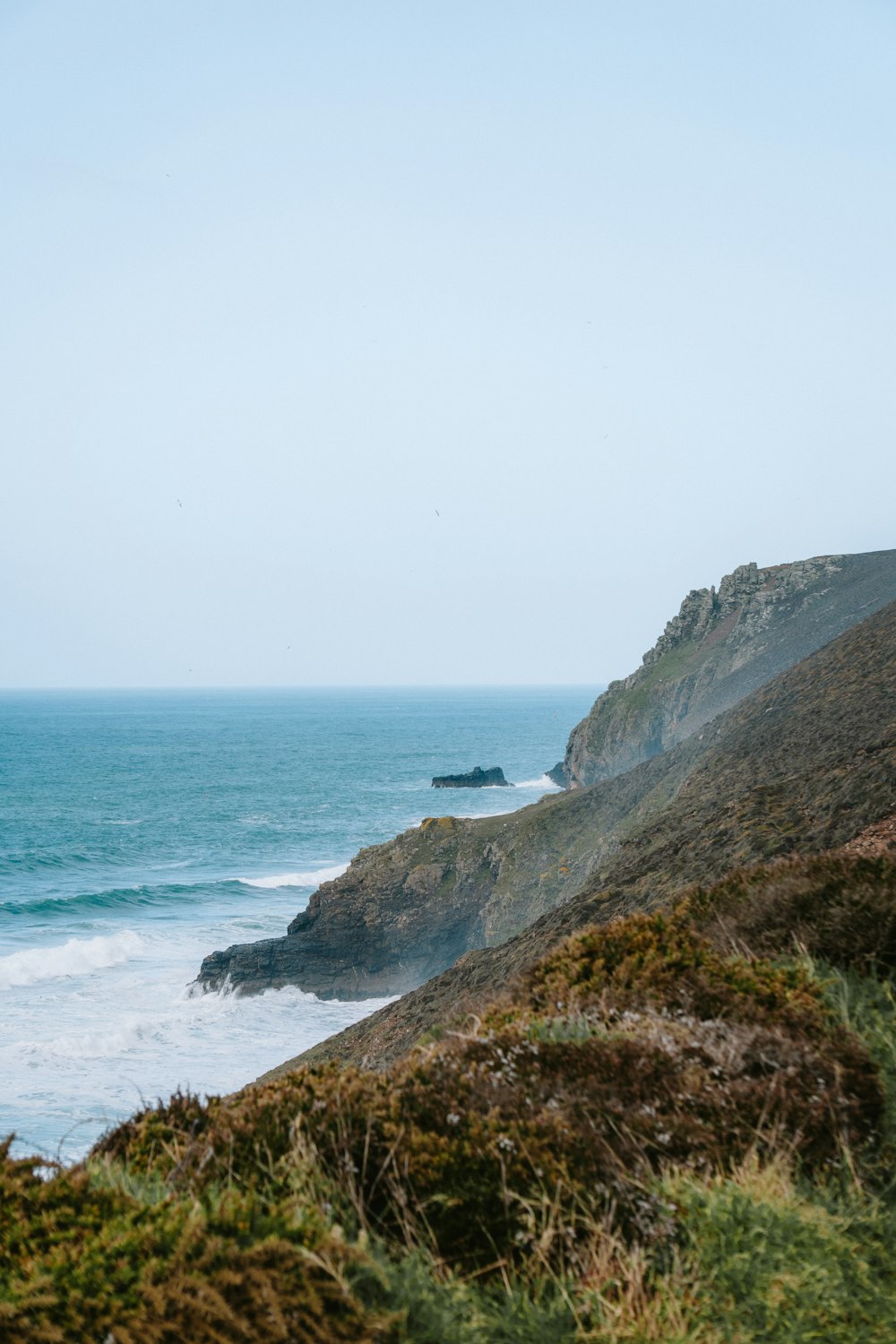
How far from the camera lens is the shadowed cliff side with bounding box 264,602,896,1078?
11.4 m

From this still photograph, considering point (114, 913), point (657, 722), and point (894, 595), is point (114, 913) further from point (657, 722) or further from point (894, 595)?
point (894, 595)

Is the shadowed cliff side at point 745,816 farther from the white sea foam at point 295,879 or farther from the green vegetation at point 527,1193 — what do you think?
the white sea foam at point 295,879

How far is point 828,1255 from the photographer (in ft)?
11.5

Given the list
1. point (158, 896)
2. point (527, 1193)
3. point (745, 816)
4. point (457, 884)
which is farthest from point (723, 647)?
point (527, 1193)

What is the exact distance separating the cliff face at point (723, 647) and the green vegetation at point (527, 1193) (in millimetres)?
36930

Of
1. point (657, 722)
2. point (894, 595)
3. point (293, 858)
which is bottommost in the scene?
point (293, 858)

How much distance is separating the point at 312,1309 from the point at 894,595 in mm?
42442

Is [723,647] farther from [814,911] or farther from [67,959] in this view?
[814,911]

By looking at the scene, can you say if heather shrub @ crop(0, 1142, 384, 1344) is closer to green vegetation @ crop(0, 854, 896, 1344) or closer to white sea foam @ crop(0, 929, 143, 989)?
green vegetation @ crop(0, 854, 896, 1344)

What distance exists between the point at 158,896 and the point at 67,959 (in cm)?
1256

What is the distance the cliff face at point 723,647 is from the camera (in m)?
42.1

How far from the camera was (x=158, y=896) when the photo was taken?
47812 mm

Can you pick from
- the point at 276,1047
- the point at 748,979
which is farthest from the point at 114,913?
the point at 748,979

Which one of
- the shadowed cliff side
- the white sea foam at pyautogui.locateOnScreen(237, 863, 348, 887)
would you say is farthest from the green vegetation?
the white sea foam at pyautogui.locateOnScreen(237, 863, 348, 887)
